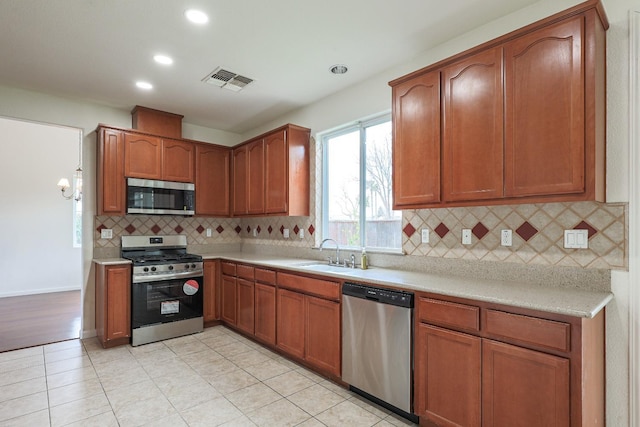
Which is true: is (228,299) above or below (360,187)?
below

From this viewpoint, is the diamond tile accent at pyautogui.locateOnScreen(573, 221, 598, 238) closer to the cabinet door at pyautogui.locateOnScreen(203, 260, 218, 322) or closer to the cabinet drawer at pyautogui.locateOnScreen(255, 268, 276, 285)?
the cabinet drawer at pyautogui.locateOnScreen(255, 268, 276, 285)

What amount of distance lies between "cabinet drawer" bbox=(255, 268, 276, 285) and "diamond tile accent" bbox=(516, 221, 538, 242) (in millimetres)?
2196

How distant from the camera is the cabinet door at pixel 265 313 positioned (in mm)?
3490

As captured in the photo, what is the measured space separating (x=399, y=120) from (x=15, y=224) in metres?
7.05

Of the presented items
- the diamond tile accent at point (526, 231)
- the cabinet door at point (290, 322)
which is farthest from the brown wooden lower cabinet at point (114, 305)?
the diamond tile accent at point (526, 231)

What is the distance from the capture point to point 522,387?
173 cm

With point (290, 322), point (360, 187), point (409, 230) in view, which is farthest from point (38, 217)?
point (409, 230)

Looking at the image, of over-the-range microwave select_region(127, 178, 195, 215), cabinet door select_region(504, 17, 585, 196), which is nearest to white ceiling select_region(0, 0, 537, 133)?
cabinet door select_region(504, 17, 585, 196)

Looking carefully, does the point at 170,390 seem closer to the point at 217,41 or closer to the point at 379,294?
the point at 379,294

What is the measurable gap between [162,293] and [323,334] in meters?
2.05

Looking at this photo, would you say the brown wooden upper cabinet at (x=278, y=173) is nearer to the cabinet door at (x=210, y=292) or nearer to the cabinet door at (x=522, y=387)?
the cabinet door at (x=210, y=292)

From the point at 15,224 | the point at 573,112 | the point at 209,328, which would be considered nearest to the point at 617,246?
the point at 573,112

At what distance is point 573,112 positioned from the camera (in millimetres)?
1851

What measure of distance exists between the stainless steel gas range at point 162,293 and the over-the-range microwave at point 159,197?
0.50m
